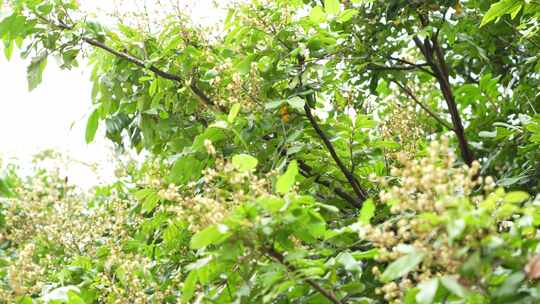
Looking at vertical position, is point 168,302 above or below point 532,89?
below

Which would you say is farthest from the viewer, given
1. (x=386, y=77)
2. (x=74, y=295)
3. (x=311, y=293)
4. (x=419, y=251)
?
(x=386, y=77)

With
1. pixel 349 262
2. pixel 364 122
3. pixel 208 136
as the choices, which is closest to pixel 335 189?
pixel 364 122

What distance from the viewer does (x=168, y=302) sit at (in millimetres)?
2404

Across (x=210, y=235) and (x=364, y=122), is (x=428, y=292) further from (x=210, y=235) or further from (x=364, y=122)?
(x=364, y=122)

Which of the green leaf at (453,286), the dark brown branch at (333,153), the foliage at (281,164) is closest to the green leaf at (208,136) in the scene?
the foliage at (281,164)

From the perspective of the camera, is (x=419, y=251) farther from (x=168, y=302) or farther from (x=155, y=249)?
(x=155, y=249)

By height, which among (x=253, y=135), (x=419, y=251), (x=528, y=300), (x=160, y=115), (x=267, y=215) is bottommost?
(x=528, y=300)

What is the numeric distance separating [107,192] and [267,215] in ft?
6.89

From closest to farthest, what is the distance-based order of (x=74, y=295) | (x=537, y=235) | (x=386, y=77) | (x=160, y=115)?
1. (x=537, y=235)
2. (x=74, y=295)
3. (x=160, y=115)
4. (x=386, y=77)

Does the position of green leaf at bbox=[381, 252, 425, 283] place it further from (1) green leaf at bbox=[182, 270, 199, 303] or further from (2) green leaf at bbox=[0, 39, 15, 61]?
(2) green leaf at bbox=[0, 39, 15, 61]

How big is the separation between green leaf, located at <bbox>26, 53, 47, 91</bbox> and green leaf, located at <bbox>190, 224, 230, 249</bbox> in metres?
1.49

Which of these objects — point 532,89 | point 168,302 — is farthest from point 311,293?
point 532,89

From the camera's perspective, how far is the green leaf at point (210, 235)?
4.74 feet

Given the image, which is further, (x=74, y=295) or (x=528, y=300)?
(x=74, y=295)
